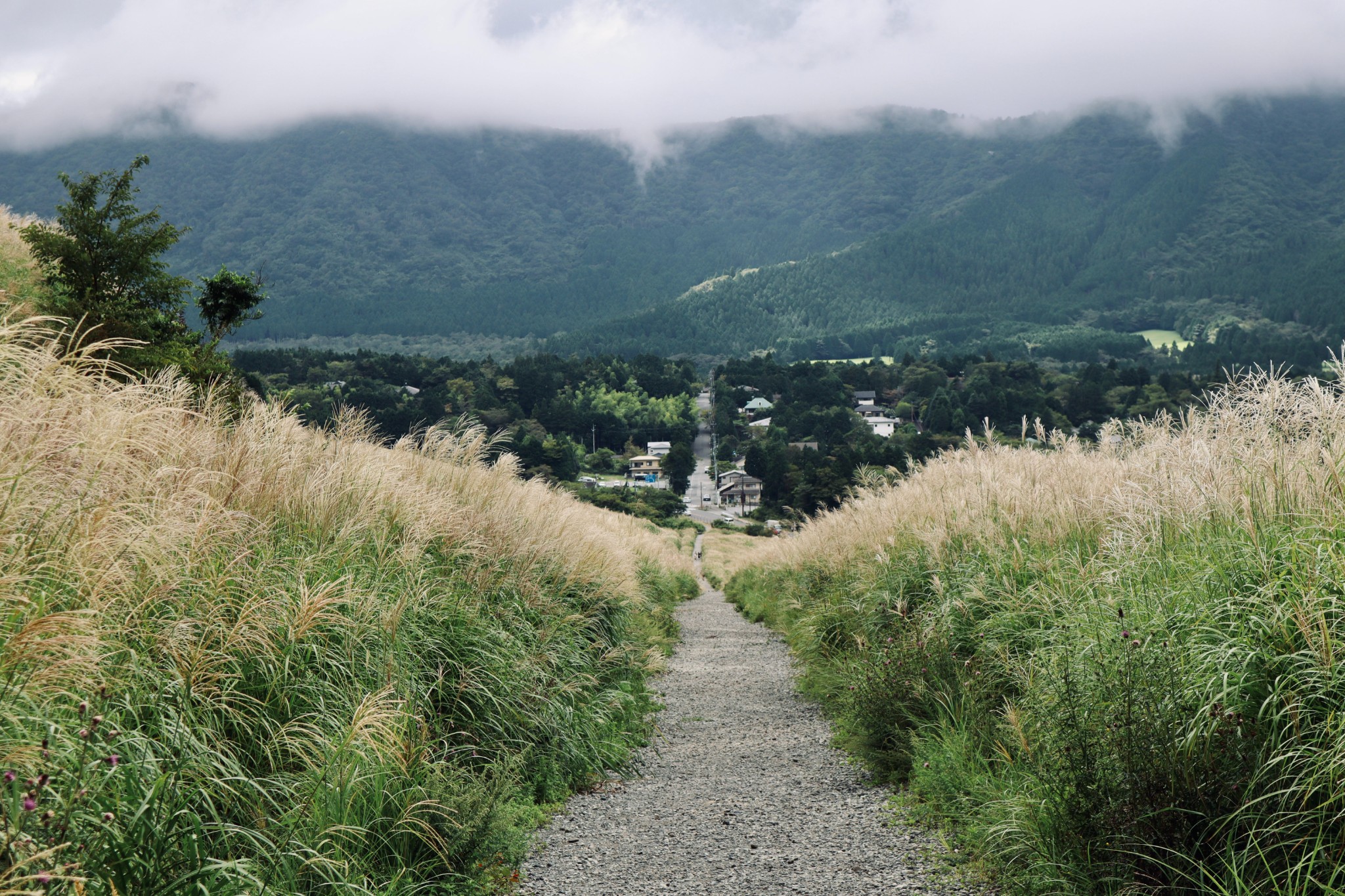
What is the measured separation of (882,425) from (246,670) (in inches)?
3202

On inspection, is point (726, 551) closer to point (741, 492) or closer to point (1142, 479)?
point (1142, 479)

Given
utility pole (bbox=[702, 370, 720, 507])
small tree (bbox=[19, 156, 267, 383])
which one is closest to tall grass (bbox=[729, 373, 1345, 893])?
small tree (bbox=[19, 156, 267, 383])

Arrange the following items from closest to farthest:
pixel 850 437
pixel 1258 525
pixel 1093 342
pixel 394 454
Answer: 1. pixel 1258 525
2. pixel 394 454
3. pixel 850 437
4. pixel 1093 342

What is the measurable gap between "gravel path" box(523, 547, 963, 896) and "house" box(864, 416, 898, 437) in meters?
67.8

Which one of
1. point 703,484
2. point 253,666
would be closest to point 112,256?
point 253,666

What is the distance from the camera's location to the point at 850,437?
73375mm

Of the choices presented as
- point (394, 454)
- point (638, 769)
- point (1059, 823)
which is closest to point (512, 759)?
point (638, 769)

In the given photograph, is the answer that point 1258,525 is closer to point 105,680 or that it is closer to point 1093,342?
point 105,680

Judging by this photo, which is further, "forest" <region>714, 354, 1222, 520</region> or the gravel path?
"forest" <region>714, 354, 1222, 520</region>

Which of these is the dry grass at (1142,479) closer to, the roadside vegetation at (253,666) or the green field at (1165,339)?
the roadside vegetation at (253,666)

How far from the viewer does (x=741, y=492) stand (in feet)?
282

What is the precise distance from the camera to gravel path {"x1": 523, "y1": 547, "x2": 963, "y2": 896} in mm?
4770

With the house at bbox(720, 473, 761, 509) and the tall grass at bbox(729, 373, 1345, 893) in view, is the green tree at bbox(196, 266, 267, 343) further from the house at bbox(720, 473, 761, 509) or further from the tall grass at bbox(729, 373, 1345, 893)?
the house at bbox(720, 473, 761, 509)

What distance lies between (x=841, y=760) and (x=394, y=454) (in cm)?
484
